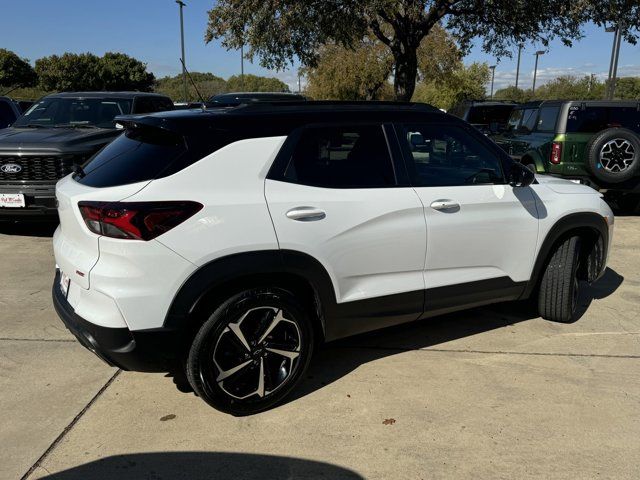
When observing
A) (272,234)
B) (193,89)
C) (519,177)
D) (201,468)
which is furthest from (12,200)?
(193,89)

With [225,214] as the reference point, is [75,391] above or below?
below

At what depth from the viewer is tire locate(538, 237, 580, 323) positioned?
4.32 meters

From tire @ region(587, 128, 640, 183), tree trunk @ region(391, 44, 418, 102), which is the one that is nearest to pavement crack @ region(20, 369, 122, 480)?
tire @ region(587, 128, 640, 183)

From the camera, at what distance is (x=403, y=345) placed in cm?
414

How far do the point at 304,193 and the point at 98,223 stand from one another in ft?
3.59

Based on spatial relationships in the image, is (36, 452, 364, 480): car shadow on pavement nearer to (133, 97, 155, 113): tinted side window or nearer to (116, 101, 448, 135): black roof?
(116, 101, 448, 135): black roof

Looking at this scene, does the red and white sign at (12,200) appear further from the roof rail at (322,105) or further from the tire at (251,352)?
the tire at (251,352)

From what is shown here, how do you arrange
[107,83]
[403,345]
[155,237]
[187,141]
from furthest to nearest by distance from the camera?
[107,83]
[403,345]
[187,141]
[155,237]

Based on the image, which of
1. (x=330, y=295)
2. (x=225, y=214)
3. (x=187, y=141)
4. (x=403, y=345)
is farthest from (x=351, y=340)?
(x=187, y=141)

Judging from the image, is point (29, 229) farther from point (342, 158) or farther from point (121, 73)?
point (121, 73)

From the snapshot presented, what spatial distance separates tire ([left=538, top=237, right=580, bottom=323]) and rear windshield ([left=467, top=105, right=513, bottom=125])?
10.6 metres

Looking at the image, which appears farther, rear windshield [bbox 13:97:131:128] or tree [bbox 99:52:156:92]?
tree [bbox 99:52:156:92]

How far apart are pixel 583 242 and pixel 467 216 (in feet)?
5.20

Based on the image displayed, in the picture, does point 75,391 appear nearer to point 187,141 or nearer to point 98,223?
point 98,223
